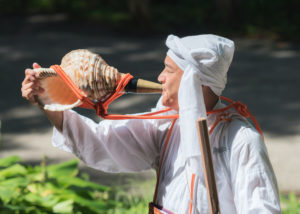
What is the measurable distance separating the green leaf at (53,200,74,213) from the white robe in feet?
3.36

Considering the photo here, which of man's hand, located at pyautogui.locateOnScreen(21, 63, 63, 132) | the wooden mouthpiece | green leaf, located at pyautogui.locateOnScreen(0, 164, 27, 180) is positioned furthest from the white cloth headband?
green leaf, located at pyautogui.locateOnScreen(0, 164, 27, 180)

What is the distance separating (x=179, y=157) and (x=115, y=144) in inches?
13.3

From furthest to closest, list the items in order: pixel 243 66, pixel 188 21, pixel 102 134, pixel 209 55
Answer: pixel 188 21
pixel 243 66
pixel 102 134
pixel 209 55

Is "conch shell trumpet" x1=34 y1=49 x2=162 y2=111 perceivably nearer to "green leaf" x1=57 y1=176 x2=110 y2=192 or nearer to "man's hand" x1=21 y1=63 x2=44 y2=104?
"man's hand" x1=21 y1=63 x2=44 y2=104

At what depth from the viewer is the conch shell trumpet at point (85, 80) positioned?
6.42ft

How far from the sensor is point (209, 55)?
1886mm

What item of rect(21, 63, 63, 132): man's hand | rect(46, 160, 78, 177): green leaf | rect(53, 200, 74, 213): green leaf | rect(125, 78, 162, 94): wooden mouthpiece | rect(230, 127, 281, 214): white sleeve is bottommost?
rect(53, 200, 74, 213): green leaf

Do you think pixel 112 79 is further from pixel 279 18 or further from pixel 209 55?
pixel 279 18

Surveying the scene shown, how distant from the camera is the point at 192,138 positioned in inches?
73.6

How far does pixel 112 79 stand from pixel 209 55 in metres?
0.41

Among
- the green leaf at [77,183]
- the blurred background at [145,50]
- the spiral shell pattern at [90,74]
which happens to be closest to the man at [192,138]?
the spiral shell pattern at [90,74]

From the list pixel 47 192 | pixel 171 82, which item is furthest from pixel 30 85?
pixel 47 192

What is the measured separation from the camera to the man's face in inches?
77.9

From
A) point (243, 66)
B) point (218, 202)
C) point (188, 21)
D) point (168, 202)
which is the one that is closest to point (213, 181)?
point (218, 202)
